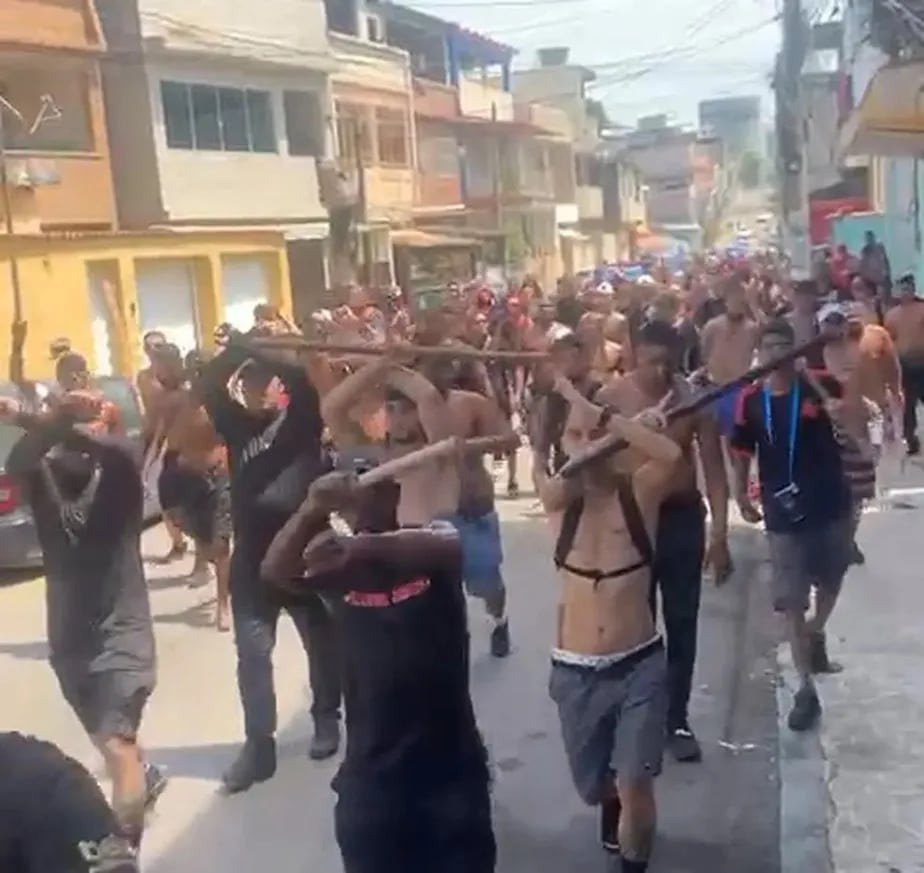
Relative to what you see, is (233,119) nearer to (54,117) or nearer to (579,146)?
(54,117)

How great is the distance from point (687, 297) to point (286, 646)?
32.1 feet

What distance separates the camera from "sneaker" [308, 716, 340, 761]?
6809 millimetres

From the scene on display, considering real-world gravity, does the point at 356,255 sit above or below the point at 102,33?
below

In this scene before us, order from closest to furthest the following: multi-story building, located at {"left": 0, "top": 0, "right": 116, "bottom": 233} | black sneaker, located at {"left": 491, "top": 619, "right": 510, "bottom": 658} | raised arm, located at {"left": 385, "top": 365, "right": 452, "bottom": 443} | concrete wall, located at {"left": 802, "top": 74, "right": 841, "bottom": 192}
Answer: raised arm, located at {"left": 385, "top": 365, "right": 452, "bottom": 443}, black sneaker, located at {"left": 491, "top": 619, "right": 510, "bottom": 658}, multi-story building, located at {"left": 0, "top": 0, "right": 116, "bottom": 233}, concrete wall, located at {"left": 802, "top": 74, "right": 841, "bottom": 192}

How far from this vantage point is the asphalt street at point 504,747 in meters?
5.79

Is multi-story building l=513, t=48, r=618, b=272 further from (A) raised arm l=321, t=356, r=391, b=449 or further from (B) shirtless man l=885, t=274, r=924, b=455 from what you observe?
(A) raised arm l=321, t=356, r=391, b=449

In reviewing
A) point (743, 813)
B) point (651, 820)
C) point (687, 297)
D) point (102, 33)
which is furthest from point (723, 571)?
point (102, 33)

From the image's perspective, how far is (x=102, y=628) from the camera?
218 inches

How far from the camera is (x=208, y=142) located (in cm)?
2848

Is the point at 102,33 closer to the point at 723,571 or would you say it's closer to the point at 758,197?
the point at 723,571

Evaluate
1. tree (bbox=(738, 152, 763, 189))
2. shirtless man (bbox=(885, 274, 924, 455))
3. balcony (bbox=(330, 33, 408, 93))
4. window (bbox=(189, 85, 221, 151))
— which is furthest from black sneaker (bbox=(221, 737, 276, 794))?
tree (bbox=(738, 152, 763, 189))

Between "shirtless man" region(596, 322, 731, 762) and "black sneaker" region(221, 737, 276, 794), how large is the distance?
165 cm

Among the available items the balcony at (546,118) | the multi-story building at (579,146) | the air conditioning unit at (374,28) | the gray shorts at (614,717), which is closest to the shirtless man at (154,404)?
the gray shorts at (614,717)

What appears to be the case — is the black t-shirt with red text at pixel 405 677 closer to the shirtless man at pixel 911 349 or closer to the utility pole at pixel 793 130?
the shirtless man at pixel 911 349
